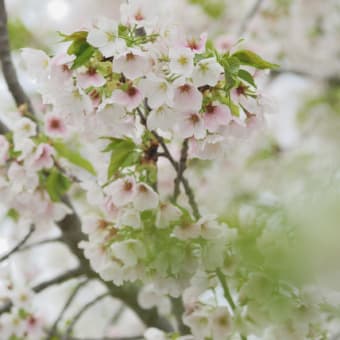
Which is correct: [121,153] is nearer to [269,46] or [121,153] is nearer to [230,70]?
[230,70]

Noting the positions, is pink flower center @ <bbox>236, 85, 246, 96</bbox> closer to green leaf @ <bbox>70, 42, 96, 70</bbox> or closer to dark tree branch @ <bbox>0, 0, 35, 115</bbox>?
green leaf @ <bbox>70, 42, 96, 70</bbox>

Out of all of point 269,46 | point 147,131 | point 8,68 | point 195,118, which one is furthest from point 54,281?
point 269,46

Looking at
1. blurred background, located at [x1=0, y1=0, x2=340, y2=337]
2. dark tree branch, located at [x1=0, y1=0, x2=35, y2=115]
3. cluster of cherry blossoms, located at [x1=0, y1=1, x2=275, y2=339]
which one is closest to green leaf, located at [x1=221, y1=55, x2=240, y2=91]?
cluster of cherry blossoms, located at [x1=0, y1=1, x2=275, y2=339]

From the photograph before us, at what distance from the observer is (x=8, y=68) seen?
1301mm

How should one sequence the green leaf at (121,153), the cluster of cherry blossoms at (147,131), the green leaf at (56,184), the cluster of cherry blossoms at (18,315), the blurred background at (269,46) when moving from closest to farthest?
the cluster of cherry blossoms at (147,131)
the green leaf at (121,153)
the green leaf at (56,184)
the cluster of cherry blossoms at (18,315)
the blurred background at (269,46)

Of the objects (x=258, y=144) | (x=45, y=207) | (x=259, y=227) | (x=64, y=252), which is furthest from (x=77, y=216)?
(x=64, y=252)

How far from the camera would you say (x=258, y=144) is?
10.6 feet

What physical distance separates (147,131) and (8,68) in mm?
455

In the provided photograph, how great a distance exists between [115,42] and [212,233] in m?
0.32

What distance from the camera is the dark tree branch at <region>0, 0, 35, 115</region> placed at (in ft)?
4.12

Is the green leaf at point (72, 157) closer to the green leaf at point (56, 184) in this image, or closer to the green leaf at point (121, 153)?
the green leaf at point (56, 184)

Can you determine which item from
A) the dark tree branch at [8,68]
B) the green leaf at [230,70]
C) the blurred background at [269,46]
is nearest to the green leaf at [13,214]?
the dark tree branch at [8,68]

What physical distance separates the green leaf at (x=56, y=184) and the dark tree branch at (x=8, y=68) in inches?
7.3

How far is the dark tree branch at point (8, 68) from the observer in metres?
1.26
